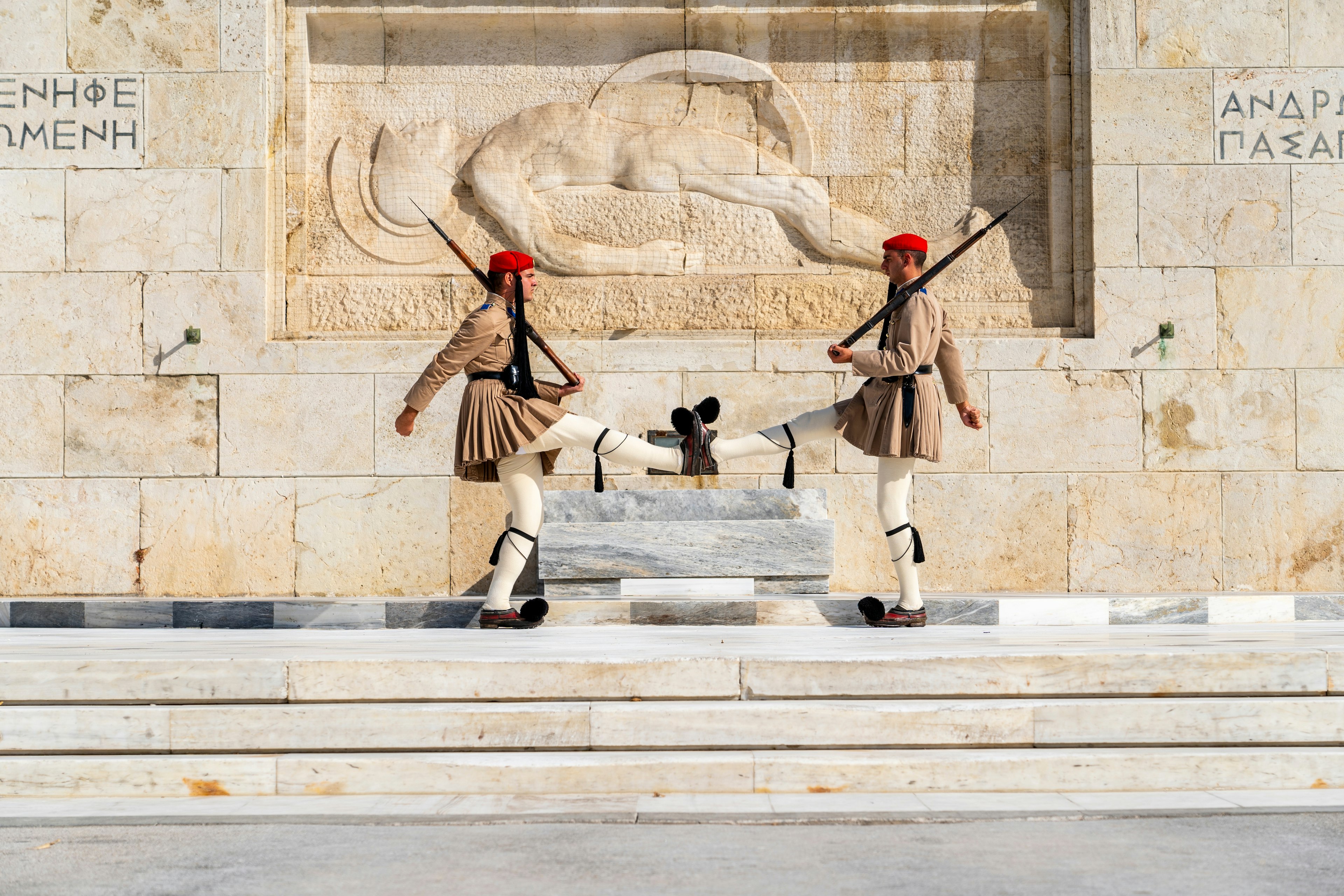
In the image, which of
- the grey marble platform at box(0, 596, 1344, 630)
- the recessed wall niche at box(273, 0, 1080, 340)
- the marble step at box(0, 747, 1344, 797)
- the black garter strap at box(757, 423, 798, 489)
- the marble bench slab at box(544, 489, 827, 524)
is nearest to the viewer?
the marble step at box(0, 747, 1344, 797)

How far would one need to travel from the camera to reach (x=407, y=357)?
28.3ft

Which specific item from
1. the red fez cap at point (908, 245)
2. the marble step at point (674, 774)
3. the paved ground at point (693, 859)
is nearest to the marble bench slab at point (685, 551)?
the red fez cap at point (908, 245)

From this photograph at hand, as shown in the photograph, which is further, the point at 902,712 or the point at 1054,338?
the point at 1054,338

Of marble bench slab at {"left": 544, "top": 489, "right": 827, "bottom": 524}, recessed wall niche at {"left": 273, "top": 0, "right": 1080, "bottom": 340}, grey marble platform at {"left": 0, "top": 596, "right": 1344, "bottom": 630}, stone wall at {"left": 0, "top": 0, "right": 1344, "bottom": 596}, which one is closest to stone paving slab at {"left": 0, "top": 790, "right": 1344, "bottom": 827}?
grey marble platform at {"left": 0, "top": 596, "right": 1344, "bottom": 630}

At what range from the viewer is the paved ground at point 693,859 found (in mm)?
2986

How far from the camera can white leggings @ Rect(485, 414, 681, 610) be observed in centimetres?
623

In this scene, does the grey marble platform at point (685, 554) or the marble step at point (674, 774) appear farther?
the grey marble platform at point (685, 554)

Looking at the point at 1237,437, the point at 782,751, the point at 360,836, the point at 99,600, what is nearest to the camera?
the point at 360,836

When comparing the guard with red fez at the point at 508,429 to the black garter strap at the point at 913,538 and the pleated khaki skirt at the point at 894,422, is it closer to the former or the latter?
the pleated khaki skirt at the point at 894,422

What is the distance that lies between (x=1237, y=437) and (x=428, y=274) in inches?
221

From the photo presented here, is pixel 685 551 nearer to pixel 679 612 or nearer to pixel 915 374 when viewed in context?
pixel 679 612

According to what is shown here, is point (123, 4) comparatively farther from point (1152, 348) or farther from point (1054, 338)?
point (1152, 348)

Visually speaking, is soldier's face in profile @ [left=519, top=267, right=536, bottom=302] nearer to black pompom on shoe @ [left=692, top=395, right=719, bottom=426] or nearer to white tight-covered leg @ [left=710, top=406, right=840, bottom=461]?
black pompom on shoe @ [left=692, top=395, right=719, bottom=426]

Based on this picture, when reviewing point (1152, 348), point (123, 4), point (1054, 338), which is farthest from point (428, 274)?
point (1152, 348)
